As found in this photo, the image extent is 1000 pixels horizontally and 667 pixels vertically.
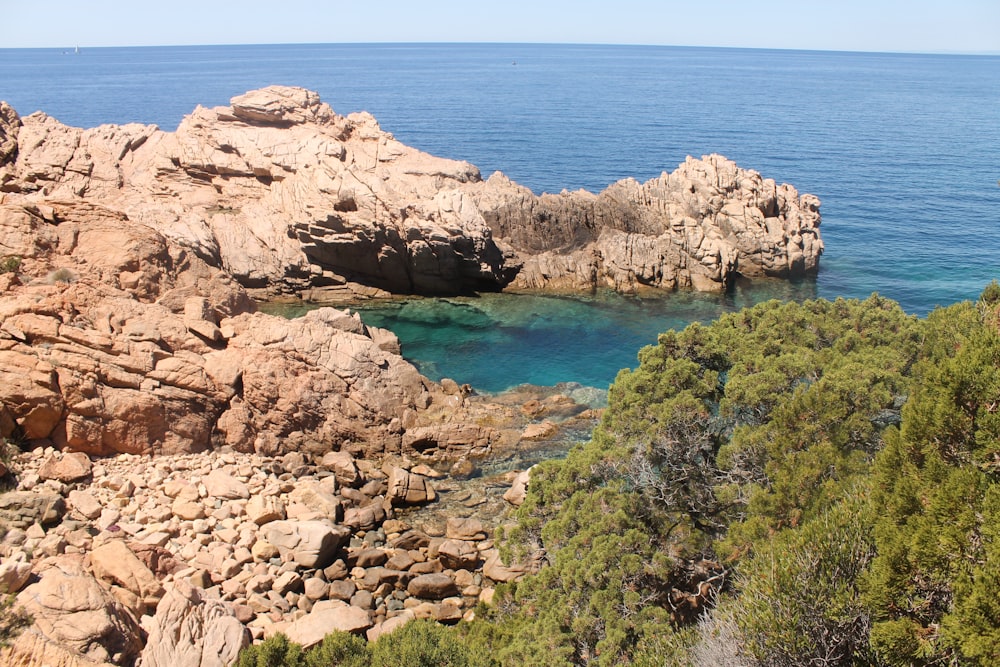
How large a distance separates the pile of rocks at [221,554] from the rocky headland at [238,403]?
0.06 m

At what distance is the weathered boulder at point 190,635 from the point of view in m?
13.8

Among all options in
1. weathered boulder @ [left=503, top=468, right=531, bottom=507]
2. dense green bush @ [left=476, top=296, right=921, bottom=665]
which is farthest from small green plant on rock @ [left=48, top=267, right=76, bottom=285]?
dense green bush @ [left=476, top=296, right=921, bottom=665]

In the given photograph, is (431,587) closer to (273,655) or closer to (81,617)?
(273,655)

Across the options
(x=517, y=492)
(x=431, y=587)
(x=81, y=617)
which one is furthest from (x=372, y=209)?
(x=81, y=617)

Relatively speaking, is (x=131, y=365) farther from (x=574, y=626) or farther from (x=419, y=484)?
(x=574, y=626)

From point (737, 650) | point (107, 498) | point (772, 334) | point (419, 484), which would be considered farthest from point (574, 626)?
point (107, 498)

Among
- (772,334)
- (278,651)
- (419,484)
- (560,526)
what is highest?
(772,334)

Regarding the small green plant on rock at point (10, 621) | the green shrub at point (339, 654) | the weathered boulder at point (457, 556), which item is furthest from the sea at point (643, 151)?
the small green plant on rock at point (10, 621)

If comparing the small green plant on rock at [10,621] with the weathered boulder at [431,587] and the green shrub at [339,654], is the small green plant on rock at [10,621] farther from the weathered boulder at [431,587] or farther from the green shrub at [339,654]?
the weathered boulder at [431,587]

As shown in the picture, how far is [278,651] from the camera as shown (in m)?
12.6

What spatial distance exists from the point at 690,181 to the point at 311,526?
124ft

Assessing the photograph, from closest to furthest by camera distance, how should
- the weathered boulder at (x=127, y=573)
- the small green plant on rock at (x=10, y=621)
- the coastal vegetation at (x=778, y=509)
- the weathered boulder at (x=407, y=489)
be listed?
the coastal vegetation at (x=778, y=509)
the small green plant on rock at (x=10, y=621)
the weathered boulder at (x=127, y=573)
the weathered boulder at (x=407, y=489)

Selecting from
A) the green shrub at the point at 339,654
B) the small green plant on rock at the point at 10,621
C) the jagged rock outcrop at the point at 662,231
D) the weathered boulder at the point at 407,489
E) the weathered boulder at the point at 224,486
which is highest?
the jagged rock outcrop at the point at 662,231

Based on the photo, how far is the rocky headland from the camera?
16.8 metres
